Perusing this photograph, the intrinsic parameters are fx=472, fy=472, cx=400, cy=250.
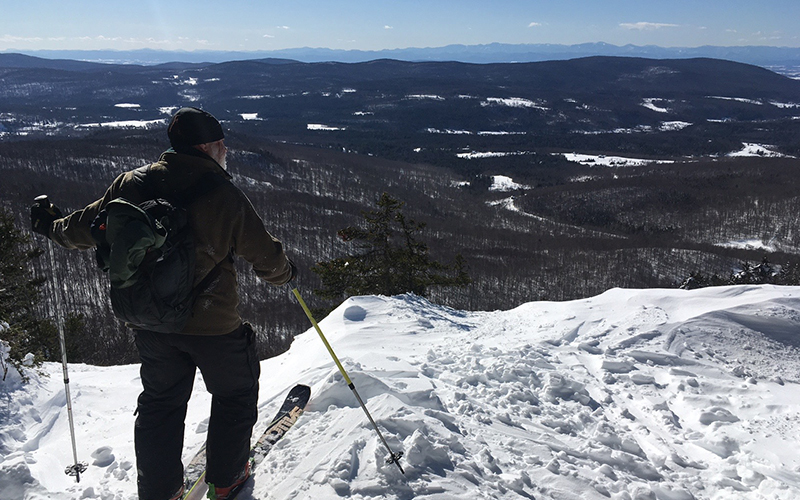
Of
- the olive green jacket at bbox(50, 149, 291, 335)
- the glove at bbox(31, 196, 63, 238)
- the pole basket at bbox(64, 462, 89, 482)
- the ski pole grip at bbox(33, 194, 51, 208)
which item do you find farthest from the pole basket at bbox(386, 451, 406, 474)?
the ski pole grip at bbox(33, 194, 51, 208)

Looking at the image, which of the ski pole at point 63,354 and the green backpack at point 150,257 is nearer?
the green backpack at point 150,257

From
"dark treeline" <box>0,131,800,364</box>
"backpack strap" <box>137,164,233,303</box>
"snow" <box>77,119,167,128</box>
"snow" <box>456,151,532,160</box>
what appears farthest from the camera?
"snow" <box>77,119,167,128</box>

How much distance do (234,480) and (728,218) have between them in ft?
382

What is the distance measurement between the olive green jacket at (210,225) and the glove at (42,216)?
0.40m

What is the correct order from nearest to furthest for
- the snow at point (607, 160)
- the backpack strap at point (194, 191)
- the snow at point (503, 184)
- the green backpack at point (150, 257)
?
the green backpack at point (150, 257)
the backpack strap at point (194, 191)
the snow at point (503, 184)
the snow at point (607, 160)

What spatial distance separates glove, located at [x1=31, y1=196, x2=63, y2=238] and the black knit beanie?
127cm

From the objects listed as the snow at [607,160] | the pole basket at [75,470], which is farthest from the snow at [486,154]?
the pole basket at [75,470]

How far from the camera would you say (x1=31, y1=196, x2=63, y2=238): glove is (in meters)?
3.44

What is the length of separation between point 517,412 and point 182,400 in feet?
10.7

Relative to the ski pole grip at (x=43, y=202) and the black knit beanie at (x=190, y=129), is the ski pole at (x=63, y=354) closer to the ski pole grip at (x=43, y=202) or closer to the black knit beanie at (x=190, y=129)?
the ski pole grip at (x=43, y=202)

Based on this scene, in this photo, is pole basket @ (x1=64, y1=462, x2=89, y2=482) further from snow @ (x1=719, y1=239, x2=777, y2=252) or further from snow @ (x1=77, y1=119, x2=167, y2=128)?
snow @ (x1=77, y1=119, x2=167, y2=128)

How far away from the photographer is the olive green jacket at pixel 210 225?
294 centimetres

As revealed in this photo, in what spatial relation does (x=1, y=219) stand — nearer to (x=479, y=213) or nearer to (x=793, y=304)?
(x=793, y=304)


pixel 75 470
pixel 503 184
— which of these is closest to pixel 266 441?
pixel 75 470
